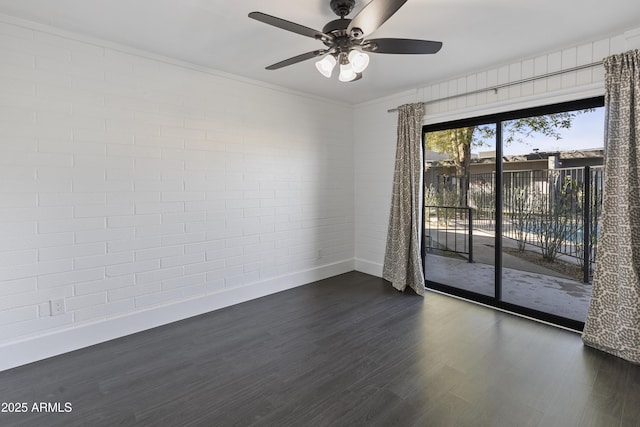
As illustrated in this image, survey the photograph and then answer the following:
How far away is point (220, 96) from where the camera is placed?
3.44 metres

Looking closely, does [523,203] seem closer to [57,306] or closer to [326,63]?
[326,63]

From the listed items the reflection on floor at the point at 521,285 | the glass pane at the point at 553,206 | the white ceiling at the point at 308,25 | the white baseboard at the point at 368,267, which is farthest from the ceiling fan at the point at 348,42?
the white baseboard at the point at 368,267

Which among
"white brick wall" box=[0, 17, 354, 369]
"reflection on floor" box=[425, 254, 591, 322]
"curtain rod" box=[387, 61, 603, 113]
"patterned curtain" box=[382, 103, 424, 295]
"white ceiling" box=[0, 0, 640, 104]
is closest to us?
"white ceiling" box=[0, 0, 640, 104]

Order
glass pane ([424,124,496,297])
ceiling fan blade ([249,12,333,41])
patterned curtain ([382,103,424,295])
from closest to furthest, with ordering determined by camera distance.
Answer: ceiling fan blade ([249,12,333,41]) → glass pane ([424,124,496,297]) → patterned curtain ([382,103,424,295])

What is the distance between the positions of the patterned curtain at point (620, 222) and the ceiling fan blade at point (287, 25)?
2346mm

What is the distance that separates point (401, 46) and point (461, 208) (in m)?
2.64

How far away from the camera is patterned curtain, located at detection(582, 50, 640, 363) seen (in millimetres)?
2418

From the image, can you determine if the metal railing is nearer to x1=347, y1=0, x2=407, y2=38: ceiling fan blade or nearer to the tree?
the tree

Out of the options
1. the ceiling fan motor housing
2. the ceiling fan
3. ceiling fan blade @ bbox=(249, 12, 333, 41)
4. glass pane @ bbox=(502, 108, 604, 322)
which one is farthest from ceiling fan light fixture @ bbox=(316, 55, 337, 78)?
glass pane @ bbox=(502, 108, 604, 322)

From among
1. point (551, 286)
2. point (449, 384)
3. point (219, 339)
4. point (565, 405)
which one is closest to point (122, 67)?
point (219, 339)

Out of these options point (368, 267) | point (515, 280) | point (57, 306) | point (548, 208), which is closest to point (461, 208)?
point (548, 208)

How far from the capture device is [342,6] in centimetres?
203

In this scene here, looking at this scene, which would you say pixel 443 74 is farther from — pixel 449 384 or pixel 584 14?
pixel 449 384

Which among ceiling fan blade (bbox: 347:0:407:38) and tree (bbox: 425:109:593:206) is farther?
tree (bbox: 425:109:593:206)
